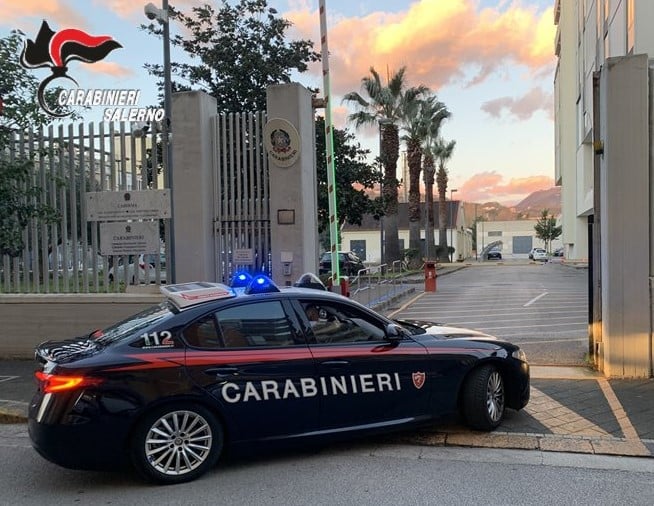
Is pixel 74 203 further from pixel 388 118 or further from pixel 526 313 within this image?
pixel 388 118

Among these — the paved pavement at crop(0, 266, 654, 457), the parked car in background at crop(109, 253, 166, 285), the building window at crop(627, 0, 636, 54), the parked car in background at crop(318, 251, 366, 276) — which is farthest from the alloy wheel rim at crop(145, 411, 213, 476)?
the parked car in background at crop(318, 251, 366, 276)

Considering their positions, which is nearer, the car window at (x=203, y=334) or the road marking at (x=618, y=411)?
the car window at (x=203, y=334)

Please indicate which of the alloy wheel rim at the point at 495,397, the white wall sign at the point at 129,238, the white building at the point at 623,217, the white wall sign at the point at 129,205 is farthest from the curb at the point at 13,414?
the white building at the point at 623,217

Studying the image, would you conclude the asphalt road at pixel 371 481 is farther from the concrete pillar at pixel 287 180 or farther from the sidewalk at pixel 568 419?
the concrete pillar at pixel 287 180

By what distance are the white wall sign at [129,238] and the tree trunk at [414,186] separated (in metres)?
30.3

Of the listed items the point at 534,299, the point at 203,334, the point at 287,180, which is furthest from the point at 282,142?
the point at 534,299

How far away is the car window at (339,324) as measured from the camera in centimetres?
510

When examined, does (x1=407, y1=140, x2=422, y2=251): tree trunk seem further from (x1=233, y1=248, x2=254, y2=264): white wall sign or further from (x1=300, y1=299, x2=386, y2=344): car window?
(x1=300, y1=299, x2=386, y2=344): car window

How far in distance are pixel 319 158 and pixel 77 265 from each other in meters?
10.6

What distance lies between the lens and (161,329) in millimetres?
4691

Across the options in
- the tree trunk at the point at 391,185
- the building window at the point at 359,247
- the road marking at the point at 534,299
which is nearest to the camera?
the road marking at the point at 534,299

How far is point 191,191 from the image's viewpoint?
9086mm

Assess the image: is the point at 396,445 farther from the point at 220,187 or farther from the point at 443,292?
the point at 443,292

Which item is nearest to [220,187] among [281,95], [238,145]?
[238,145]
